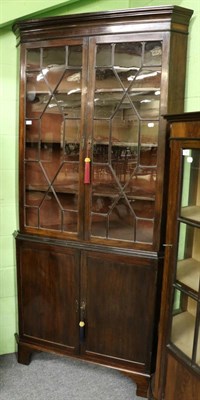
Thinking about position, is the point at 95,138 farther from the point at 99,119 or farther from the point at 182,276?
the point at 182,276

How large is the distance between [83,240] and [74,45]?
1.13 m

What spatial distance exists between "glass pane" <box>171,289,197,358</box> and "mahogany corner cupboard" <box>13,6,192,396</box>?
0.83 ft

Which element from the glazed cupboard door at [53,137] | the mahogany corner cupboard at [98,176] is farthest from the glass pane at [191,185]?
the glazed cupboard door at [53,137]

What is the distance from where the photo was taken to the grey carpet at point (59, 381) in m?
2.09

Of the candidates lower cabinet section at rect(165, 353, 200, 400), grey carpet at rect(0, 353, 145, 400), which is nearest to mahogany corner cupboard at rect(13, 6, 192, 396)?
grey carpet at rect(0, 353, 145, 400)

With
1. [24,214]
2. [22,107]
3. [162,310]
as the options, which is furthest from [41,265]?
[22,107]

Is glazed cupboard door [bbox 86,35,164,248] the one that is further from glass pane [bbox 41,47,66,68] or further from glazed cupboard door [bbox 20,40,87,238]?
glass pane [bbox 41,47,66,68]

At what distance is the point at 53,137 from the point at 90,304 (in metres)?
1.07

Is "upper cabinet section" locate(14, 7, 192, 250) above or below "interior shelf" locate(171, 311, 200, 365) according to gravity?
above

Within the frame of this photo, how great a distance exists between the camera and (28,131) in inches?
83.0

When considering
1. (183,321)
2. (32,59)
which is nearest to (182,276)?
(183,321)

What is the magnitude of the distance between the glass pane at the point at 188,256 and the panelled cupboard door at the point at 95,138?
243mm

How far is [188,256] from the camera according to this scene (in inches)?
66.8

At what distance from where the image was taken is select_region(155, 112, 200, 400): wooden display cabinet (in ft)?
4.99
